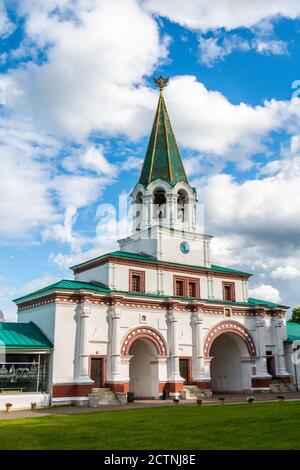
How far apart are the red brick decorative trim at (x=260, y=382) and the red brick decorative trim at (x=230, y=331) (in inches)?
73.7

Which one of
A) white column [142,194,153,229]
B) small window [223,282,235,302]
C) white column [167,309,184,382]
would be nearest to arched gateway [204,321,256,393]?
small window [223,282,235,302]

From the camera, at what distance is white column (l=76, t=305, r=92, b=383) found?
28.6 metres

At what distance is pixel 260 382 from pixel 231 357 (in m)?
3.07

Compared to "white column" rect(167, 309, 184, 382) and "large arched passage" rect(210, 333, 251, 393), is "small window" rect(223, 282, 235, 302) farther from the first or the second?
"white column" rect(167, 309, 184, 382)

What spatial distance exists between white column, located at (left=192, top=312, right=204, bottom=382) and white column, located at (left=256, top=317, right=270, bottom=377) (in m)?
5.61

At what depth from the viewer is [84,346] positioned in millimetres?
29031

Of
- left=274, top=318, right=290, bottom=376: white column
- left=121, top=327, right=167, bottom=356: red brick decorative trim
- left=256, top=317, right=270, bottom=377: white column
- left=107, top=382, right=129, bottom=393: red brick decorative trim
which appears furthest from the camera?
left=274, top=318, right=290, bottom=376: white column

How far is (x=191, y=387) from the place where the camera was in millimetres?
32875

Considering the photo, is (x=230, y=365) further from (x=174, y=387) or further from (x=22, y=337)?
(x=22, y=337)

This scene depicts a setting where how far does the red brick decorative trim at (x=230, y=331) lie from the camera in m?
35.1

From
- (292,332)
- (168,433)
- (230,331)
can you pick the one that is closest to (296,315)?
(292,332)
